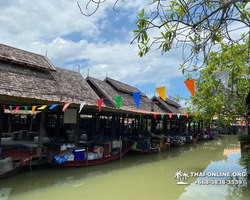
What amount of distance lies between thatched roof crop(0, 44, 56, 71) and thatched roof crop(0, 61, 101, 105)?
243mm

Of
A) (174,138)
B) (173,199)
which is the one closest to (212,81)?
(173,199)

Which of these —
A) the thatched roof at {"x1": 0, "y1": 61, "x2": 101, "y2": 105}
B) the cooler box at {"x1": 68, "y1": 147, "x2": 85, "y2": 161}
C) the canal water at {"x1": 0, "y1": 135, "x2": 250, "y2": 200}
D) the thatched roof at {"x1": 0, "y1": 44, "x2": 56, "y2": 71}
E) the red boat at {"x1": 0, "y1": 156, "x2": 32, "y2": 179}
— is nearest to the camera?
the canal water at {"x1": 0, "y1": 135, "x2": 250, "y2": 200}

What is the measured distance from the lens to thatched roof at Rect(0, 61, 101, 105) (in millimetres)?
7551

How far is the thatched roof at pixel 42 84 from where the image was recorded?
297 inches

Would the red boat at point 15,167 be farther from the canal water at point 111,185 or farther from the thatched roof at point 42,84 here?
the thatched roof at point 42,84

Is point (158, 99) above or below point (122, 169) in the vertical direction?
above

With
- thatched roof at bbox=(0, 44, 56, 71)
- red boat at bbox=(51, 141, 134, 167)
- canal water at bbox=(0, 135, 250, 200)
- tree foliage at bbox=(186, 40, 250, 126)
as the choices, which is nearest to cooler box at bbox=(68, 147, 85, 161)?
red boat at bbox=(51, 141, 134, 167)

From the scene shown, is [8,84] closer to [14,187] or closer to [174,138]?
[14,187]

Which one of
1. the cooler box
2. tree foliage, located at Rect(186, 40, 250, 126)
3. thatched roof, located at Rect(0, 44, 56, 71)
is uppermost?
thatched roof, located at Rect(0, 44, 56, 71)

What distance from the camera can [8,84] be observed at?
7449 millimetres

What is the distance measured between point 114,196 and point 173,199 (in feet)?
5.85

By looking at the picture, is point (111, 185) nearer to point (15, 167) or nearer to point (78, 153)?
point (78, 153)

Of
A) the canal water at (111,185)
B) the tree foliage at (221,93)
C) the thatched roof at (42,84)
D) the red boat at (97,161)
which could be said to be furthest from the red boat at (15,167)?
the tree foliage at (221,93)

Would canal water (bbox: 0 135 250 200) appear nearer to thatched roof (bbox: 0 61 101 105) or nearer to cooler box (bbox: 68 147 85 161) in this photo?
cooler box (bbox: 68 147 85 161)
